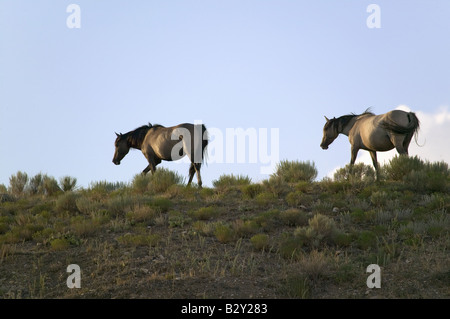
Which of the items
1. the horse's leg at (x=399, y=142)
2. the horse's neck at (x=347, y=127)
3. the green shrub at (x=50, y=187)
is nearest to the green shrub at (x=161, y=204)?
the green shrub at (x=50, y=187)

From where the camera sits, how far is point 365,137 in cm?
1703

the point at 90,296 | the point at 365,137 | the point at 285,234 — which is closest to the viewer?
the point at 90,296

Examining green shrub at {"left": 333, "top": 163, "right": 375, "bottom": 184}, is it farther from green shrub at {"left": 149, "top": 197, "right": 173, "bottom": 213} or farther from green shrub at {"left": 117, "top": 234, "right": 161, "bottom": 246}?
green shrub at {"left": 117, "top": 234, "right": 161, "bottom": 246}

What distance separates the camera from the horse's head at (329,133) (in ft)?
61.8

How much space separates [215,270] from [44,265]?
3.54 metres

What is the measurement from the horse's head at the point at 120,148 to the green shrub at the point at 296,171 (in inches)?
240

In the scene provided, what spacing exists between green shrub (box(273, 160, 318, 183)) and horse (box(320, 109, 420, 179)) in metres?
1.42

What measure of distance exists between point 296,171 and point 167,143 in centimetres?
467

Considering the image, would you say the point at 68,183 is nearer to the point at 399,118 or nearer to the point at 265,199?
the point at 265,199

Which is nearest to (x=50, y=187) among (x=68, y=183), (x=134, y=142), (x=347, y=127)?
(x=68, y=183)

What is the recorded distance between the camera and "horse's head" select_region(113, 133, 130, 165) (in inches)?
787

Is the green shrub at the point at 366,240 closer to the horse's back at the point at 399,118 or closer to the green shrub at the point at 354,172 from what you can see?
the green shrub at the point at 354,172
